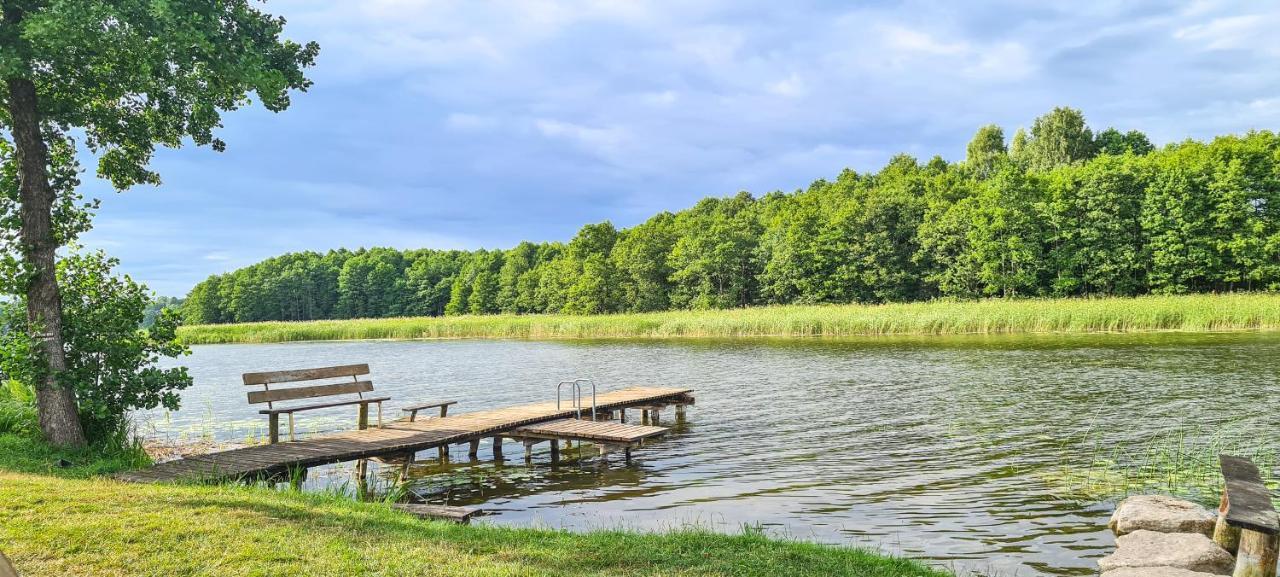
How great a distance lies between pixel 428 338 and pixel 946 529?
176 ft

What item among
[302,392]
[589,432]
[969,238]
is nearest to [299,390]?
[302,392]

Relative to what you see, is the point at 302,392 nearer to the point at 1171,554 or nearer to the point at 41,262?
the point at 41,262

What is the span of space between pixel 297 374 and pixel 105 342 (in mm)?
2833

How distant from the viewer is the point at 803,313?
4269 cm

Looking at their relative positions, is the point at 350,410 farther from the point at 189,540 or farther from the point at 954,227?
the point at 954,227

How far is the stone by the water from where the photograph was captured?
19.1ft

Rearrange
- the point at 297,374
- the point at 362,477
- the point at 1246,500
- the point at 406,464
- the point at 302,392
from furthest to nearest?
the point at 297,374
the point at 302,392
the point at 406,464
the point at 362,477
the point at 1246,500

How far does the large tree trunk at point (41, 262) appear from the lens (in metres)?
9.59

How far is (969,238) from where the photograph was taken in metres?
60.0

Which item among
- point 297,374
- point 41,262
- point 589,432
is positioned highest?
point 41,262

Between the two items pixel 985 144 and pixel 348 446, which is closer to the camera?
pixel 348 446

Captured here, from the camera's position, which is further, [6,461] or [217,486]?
[6,461]

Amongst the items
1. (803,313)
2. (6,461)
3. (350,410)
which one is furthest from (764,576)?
(803,313)

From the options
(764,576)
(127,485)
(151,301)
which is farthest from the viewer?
(151,301)
